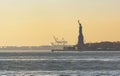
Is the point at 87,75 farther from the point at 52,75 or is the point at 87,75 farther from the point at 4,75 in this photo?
the point at 4,75

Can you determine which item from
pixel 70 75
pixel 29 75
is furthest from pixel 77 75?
pixel 29 75

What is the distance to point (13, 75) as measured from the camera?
Answer: 64.2 m

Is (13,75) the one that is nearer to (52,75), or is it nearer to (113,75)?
(52,75)

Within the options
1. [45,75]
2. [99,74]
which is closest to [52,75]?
[45,75]

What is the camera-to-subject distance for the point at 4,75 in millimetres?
63719

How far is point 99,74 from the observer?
211ft

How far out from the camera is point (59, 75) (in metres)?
63.5

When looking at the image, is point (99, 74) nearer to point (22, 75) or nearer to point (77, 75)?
point (77, 75)

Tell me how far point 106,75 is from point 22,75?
27.9ft

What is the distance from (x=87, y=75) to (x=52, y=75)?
3.59 m

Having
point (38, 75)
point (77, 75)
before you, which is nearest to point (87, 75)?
point (77, 75)

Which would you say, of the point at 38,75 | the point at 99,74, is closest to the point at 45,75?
the point at 38,75

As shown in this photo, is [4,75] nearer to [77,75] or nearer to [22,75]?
[22,75]

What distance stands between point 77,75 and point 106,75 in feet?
10.3
